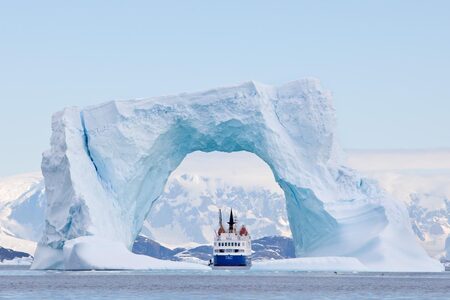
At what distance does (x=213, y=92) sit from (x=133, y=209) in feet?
21.7

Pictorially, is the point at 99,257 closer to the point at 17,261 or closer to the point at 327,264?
the point at 327,264

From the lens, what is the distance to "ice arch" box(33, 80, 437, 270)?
53.8 metres

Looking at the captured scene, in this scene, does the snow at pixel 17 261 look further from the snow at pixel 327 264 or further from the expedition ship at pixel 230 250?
the snow at pixel 327 264

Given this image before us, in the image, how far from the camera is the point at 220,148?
194 ft

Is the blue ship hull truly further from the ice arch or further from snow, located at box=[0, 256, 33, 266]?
snow, located at box=[0, 256, 33, 266]

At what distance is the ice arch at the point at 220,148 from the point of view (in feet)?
176

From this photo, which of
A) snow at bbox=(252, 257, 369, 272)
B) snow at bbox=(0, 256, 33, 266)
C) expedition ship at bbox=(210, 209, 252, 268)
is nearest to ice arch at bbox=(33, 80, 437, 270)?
snow at bbox=(252, 257, 369, 272)

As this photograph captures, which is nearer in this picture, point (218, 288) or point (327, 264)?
point (218, 288)

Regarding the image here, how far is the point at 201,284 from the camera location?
155 feet

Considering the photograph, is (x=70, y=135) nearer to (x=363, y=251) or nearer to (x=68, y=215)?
(x=68, y=215)

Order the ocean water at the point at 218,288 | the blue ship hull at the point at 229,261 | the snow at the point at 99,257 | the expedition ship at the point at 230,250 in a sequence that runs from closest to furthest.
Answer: the ocean water at the point at 218,288
the snow at the point at 99,257
the expedition ship at the point at 230,250
the blue ship hull at the point at 229,261

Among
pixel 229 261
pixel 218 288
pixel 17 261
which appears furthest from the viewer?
pixel 17 261

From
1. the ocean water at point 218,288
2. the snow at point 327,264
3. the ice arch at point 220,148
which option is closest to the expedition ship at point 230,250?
the ice arch at point 220,148

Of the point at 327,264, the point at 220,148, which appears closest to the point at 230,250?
the point at 220,148
